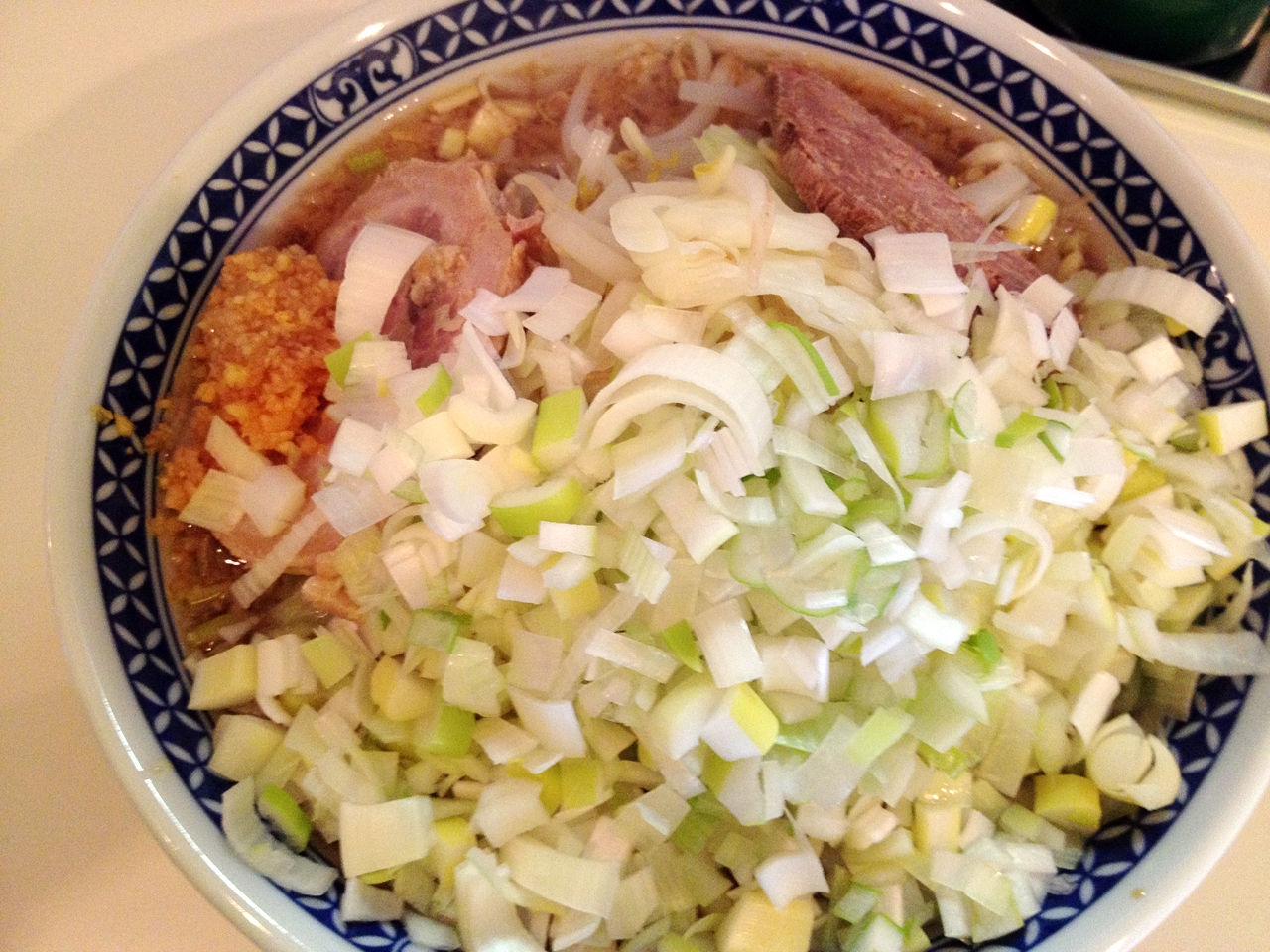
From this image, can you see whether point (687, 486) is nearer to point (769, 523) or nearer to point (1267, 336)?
point (769, 523)

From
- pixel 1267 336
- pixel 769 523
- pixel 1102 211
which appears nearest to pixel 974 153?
pixel 1102 211

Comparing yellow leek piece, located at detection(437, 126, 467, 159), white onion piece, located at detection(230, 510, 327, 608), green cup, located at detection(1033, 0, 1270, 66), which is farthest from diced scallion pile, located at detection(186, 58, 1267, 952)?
green cup, located at detection(1033, 0, 1270, 66)

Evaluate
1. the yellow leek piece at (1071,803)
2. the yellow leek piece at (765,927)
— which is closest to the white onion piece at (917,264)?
the yellow leek piece at (1071,803)

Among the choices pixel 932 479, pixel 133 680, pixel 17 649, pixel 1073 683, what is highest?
pixel 932 479

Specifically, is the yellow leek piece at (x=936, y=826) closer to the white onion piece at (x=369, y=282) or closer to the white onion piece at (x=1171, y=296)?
the white onion piece at (x=1171, y=296)

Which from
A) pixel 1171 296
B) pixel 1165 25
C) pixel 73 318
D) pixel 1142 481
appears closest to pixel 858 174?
pixel 1171 296

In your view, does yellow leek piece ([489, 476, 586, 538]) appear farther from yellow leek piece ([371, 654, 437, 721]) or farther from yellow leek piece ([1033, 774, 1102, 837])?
yellow leek piece ([1033, 774, 1102, 837])

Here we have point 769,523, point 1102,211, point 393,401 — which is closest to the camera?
point 769,523
